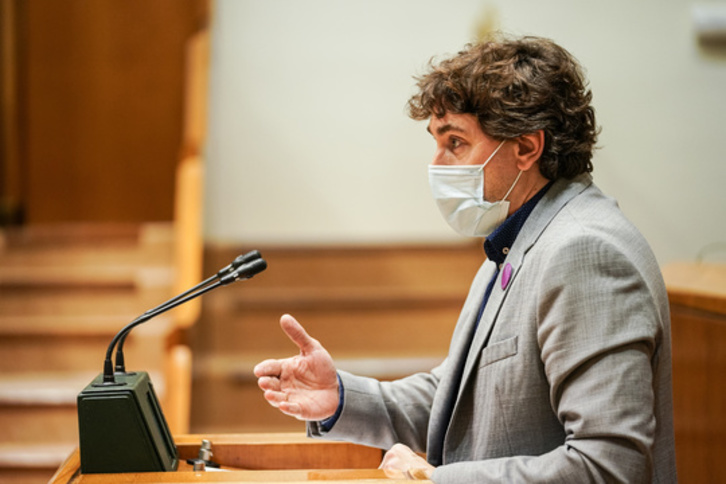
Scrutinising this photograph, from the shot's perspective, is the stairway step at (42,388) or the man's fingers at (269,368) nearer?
the man's fingers at (269,368)

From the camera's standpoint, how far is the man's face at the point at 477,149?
133cm

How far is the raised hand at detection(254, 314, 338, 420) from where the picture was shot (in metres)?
1.43

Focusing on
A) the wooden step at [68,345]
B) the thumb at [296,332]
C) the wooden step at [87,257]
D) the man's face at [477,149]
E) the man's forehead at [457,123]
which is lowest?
the wooden step at [68,345]

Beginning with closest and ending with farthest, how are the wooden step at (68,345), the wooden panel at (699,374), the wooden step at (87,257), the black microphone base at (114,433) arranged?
1. the black microphone base at (114,433)
2. the wooden panel at (699,374)
3. the wooden step at (68,345)
4. the wooden step at (87,257)

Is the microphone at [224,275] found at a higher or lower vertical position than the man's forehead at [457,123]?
lower

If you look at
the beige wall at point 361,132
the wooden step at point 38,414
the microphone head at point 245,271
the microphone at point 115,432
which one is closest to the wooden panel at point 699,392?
the microphone head at point 245,271

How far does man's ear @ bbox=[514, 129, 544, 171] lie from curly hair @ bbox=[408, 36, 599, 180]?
0.04 feet

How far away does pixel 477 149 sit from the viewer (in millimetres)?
1342

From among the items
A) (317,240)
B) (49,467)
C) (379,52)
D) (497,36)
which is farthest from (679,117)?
(49,467)

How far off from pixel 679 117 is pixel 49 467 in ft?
11.2

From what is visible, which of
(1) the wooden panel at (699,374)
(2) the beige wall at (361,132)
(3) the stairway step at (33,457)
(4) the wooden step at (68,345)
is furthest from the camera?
(2) the beige wall at (361,132)

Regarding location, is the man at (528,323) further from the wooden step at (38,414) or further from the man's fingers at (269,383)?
the wooden step at (38,414)

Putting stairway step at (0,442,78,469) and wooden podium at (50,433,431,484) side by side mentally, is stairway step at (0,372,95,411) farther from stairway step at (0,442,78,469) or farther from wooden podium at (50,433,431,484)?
wooden podium at (50,433,431,484)

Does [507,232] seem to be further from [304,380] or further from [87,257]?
[87,257]
